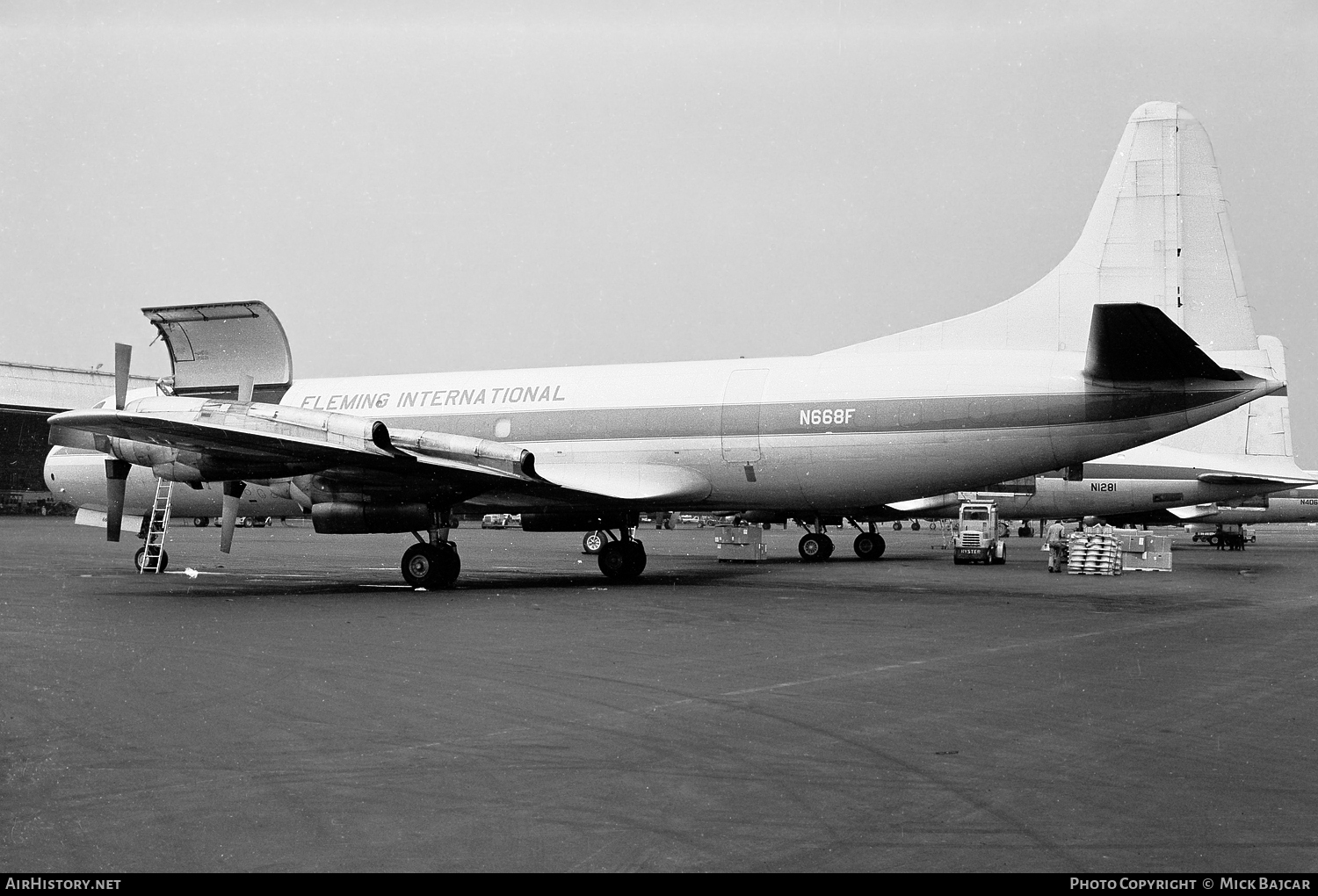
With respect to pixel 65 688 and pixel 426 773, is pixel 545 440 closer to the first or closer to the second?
pixel 65 688

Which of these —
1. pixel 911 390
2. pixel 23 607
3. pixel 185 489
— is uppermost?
pixel 911 390

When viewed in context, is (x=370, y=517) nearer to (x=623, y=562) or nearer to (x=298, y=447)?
(x=298, y=447)

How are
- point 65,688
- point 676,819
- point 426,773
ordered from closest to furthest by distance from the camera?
point 676,819
point 426,773
point 65,688

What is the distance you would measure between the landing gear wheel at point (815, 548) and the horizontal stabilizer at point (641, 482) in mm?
12552

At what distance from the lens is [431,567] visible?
20.0 metres

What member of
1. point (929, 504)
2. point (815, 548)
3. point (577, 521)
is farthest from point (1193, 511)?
point (577, 521)

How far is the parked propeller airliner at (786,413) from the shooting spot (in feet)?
58.7

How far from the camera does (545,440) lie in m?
22.3

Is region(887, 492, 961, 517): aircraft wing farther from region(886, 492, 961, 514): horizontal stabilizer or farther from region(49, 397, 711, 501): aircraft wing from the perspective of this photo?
region(49, 397, 711, 501): aircraft wing

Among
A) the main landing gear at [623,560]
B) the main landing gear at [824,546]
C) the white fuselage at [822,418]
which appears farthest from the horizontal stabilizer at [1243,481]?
the main landing gear at [623,560]

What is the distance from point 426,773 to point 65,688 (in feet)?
14.5

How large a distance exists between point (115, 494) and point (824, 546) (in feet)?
65.4

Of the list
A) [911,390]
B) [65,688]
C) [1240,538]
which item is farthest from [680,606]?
[1240,538]

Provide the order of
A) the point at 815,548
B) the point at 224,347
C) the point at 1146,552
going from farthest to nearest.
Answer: the point at 815,548, the point at 1146,552, the point at 224,347
